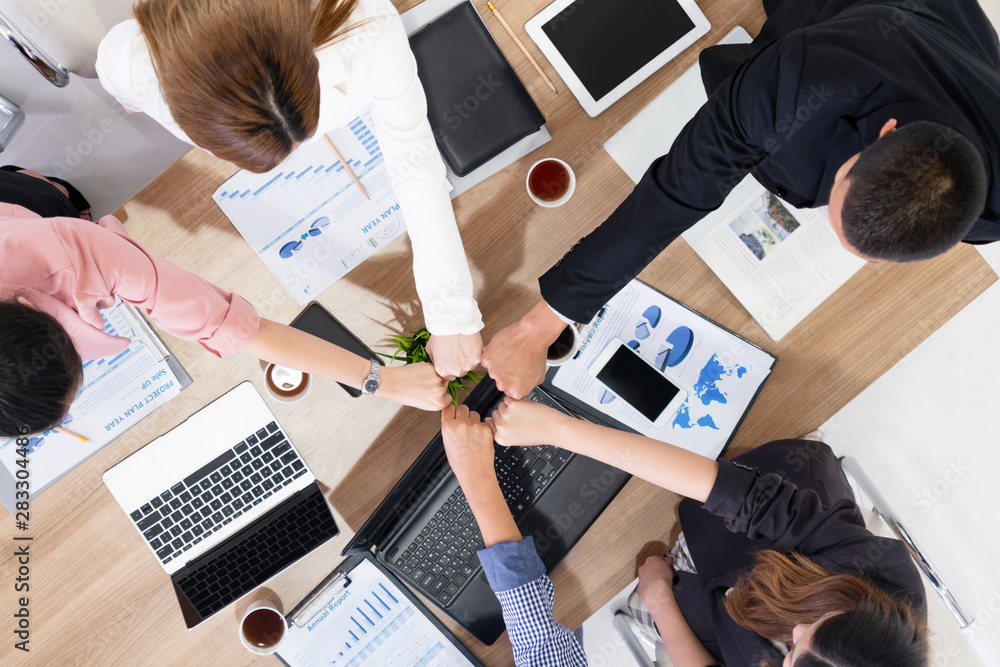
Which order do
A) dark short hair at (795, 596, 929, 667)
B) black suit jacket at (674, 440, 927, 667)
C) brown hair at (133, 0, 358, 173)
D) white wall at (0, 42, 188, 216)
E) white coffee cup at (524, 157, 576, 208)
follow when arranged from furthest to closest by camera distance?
white wall at (0, 42, 188, 216) → white coffee cup at (524, 157, 576, 208) → black suit jacket at (674, 440, 927, 667) → dark short hair at (795, 596, 929, 667) → brown hair at (133, 0, 358, 173)

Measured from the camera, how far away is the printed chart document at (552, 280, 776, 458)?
1.10m

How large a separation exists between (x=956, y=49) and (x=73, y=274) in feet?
4.58

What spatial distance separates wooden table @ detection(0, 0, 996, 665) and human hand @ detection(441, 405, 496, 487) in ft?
0.36

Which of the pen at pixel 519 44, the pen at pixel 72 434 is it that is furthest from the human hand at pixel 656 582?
the pen at pixel 72 434

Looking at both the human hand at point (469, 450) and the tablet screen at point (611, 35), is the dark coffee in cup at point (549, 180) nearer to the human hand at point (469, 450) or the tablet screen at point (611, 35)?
→ the tablet screen at point (611, 35)

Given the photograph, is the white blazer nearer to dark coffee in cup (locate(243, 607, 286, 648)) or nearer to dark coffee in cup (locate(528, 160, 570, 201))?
dark coffee in cup (locate(528, 160, 570, 201))

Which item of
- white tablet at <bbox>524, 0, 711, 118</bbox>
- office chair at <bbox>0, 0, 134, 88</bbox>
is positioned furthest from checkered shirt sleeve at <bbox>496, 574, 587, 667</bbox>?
office chair at <bbox>0, 0, 134, 88</bbox>

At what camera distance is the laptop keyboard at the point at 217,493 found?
1.05 metres

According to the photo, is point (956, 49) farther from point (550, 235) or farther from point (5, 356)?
point (5, 356)

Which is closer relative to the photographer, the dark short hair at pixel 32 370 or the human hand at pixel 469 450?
the dark short hair at pixel 32 370

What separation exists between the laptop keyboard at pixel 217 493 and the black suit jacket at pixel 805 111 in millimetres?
584

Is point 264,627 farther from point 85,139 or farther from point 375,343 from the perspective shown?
point 85,139

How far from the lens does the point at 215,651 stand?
3.57 ft

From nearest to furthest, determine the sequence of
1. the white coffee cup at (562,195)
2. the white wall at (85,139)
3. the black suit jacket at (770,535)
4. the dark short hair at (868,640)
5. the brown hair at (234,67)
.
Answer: the brown hair at (234,67) → the dark short hair at (868,640) → the black suit jacket at (770,535) → the white coffee cup at (562,195) → the white wall at (85,139)
